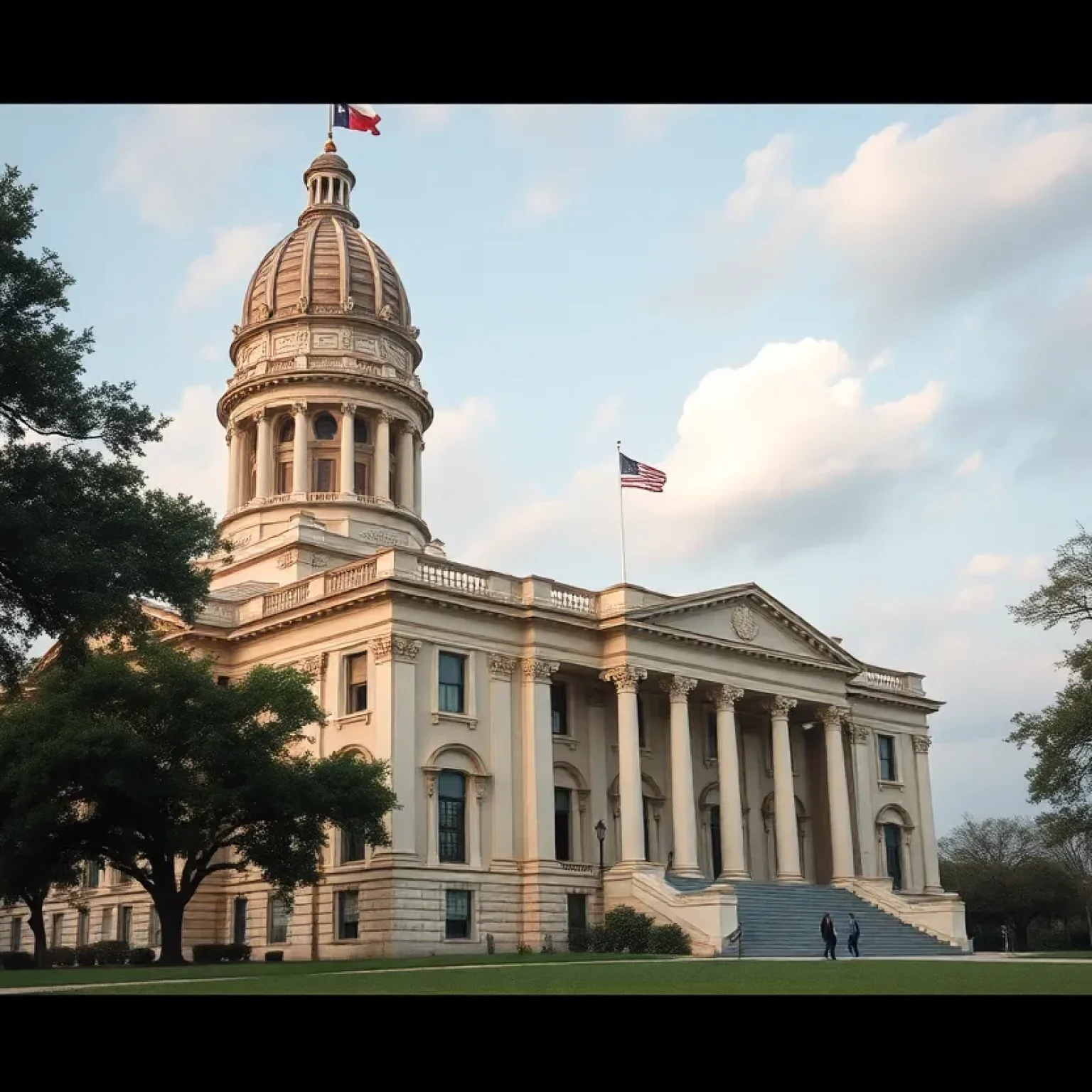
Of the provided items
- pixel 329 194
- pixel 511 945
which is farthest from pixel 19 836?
pixel 329 194

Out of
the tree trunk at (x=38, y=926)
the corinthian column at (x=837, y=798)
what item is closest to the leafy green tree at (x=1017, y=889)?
the corinthian column at (x=837, y=798)

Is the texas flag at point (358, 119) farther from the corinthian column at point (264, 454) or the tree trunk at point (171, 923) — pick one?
the tree trunk at point (171, 923)

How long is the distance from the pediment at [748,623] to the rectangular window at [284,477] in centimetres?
2074

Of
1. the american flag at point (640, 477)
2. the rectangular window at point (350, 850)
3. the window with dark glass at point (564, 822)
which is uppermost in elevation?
the american flag at point (640, 477)

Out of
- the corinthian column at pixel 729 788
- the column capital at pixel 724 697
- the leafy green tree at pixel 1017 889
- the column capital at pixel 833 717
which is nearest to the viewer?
the corinthian column at pixel 729 788

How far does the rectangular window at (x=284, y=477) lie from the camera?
6538 cm

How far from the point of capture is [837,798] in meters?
60.1

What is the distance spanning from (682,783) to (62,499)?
101 feet

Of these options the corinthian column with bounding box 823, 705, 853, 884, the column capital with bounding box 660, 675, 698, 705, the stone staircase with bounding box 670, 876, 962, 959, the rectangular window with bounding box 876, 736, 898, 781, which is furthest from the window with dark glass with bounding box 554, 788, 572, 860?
the rectangular window with bounding box 876, 736, 898, 781

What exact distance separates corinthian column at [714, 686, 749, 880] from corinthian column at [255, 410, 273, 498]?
2357 centimetres

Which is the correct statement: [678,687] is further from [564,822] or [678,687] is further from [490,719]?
[490,719]
